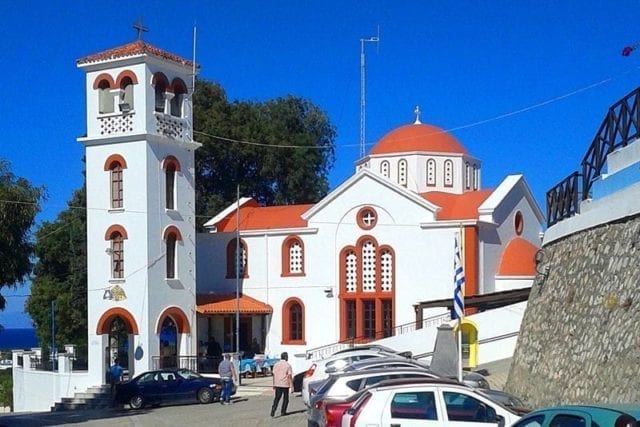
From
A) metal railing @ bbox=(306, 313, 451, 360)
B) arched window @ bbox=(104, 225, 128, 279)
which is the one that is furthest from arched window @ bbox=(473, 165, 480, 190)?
arched window @ bbox=(104, 225, 128, 279)

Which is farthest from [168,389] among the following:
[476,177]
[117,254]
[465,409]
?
[465,409]

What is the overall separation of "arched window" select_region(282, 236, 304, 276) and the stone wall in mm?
22470

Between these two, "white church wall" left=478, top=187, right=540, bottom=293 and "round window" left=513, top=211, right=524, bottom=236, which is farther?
"round window" left=513, top=211, right=524, bottom=236

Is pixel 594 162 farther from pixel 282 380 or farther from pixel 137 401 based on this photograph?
pixel 137 401

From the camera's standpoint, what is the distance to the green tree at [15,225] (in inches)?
1014

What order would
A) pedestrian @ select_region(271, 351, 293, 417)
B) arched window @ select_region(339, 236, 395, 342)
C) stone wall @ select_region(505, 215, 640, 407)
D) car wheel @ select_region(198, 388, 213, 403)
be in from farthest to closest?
arched window @ select_region(339, 236, 395, 342) → car wheel @ select_region(198, 388, 213, 403) → pedestrian @ select_region(271, 351, 293, 417) → stone wall @ select_region(505, 215, 640, 407)

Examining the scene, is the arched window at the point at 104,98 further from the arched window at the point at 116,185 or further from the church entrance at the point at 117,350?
the church entrance at the point at 117,350

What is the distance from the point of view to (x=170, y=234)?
133 feet

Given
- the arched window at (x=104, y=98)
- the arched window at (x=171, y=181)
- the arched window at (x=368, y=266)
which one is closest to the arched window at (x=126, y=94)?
the arched window at (x=104, y=98)

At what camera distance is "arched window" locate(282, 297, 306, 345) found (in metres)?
43.3

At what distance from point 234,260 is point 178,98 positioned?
867cm

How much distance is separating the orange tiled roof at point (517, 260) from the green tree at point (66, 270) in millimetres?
27300

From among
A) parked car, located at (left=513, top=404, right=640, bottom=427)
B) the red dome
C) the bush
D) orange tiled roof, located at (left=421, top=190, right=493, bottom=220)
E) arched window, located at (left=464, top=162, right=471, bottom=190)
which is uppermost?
Result: the red dome

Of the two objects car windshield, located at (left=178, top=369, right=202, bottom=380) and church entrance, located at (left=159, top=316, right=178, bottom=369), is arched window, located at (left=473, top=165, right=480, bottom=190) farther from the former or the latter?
car windshield, located at (left=178, top=369, right=202, bottom=380)
